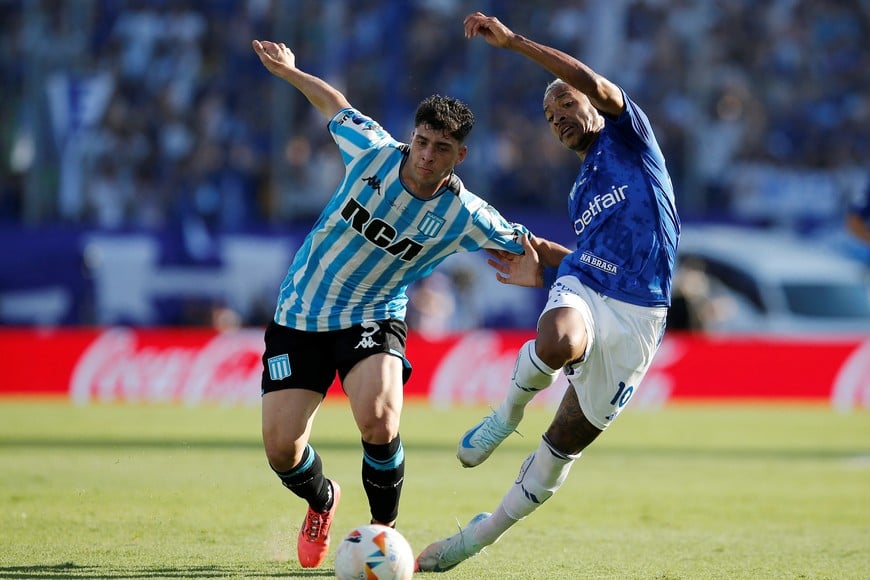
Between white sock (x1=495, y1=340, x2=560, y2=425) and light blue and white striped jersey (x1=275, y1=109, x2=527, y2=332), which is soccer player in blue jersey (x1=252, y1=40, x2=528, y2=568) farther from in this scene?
white sock (x1=495, y1=340, x2=560, y2=425)

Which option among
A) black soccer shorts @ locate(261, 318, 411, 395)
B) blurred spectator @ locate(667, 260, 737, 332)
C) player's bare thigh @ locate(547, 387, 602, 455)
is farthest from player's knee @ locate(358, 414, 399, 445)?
blurred spectator @ locate(667, 260, 737, 332)

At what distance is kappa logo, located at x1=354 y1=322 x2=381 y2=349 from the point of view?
7012 mm

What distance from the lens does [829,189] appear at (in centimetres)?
1947

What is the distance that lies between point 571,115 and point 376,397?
76.7 inches

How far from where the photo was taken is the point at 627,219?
6.64 meters

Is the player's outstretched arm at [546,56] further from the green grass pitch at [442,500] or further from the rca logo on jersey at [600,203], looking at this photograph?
the green grass pitch at [442,500]

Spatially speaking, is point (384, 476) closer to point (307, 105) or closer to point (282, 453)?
point (282, 453)

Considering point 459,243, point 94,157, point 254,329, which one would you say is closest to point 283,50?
point 459,243

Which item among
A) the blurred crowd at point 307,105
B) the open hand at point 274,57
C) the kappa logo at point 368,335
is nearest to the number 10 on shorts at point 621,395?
the kappa logo at point 368,335

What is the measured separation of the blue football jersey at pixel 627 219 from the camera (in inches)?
261

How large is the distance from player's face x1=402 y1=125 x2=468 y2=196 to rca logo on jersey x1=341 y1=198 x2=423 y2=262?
0.28 m

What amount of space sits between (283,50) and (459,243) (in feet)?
5.62

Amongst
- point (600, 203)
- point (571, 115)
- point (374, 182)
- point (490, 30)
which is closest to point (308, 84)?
point (374, 182)

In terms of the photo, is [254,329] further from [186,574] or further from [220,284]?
[186,574]
